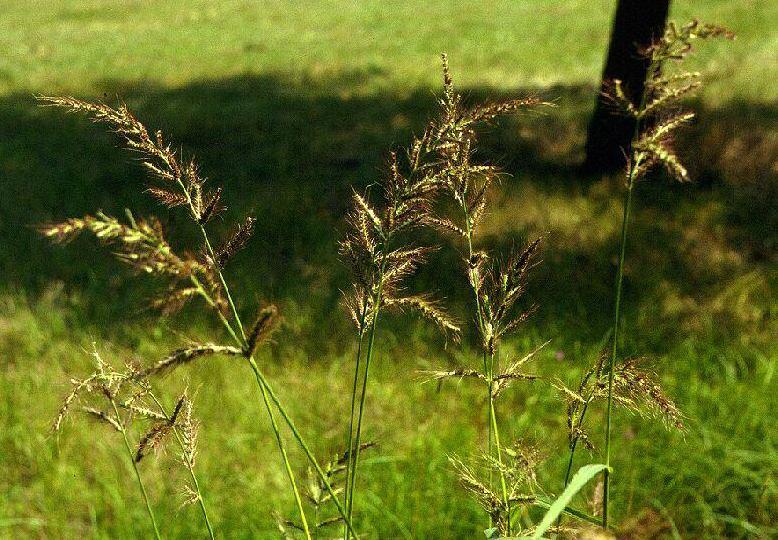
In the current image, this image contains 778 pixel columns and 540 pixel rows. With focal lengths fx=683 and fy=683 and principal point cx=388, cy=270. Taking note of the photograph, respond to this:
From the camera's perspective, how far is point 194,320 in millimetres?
4137

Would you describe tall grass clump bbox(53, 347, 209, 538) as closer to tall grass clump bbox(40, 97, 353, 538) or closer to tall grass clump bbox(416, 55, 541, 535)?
tall grass clump bbox(40, 97, 353, 538)

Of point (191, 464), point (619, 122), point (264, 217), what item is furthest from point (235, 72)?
point (191, 464)

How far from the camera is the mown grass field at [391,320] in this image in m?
2.58

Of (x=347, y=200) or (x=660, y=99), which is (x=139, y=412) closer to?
(x=660, y=99)

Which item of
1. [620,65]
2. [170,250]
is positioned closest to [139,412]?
[170,250]

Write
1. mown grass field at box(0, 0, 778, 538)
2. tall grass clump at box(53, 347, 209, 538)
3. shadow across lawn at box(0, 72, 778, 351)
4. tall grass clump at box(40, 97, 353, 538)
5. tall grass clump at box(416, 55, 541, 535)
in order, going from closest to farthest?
tall grass clump at box(40, 97, 353, 538) < tall grass clump at box(416, 55, 541, 535) < tall grass clump at box(53, 347, 209, 538) < mown grass field at box(0, 0, 778, 538) < shadow across lawn at box(0, 72, 778, 351)

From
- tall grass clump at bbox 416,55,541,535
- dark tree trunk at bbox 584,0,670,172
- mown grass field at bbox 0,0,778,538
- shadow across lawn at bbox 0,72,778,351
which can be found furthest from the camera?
dark tree trunk at bbox 584,0,670,172

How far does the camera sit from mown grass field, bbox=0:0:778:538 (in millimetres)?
2576

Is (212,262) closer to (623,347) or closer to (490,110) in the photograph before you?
(490,110)

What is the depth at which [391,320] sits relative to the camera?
3885 millimetres

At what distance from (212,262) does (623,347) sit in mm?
2742

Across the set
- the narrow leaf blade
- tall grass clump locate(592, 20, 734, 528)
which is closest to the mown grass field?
the narrow leaf blade

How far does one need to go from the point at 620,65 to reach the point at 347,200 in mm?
2373

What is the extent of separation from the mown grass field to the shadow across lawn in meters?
0.02
